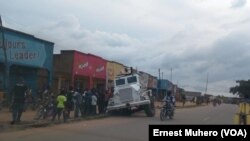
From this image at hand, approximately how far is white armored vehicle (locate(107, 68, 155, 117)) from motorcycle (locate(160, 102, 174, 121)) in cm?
201

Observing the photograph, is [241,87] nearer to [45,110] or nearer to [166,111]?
[166,111]

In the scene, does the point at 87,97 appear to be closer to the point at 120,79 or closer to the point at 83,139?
the point at 120,79

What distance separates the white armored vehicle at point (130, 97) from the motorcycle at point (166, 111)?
2.01m

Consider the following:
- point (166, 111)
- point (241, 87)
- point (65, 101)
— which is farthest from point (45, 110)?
point (241, 87)

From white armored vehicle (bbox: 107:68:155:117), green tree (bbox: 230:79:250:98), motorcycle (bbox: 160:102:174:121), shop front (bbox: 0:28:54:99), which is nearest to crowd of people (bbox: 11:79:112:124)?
white armored vehicle (bbox: 107:68:155:117)

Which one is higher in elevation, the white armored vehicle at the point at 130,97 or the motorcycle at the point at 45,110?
the white armored vehicle at the point at 130,97

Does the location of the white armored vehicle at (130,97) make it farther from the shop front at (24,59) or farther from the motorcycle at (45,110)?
the motorcycle at (45,110)

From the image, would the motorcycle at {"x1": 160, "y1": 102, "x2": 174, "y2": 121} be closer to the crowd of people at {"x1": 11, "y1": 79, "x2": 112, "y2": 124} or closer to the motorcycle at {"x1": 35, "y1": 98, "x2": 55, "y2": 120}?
the crowd of people at {"x1": 11, "y1": 79, "x2": 112, "y2": 124}

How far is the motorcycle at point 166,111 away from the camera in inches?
1080

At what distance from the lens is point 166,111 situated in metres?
27.9

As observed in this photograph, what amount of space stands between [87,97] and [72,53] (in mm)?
10979

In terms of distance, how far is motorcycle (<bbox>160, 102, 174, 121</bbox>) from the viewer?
2742cm

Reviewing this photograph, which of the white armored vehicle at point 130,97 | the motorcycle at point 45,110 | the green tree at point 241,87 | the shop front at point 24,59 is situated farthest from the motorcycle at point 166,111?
the green tree at point 241,87

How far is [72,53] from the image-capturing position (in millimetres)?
38406
